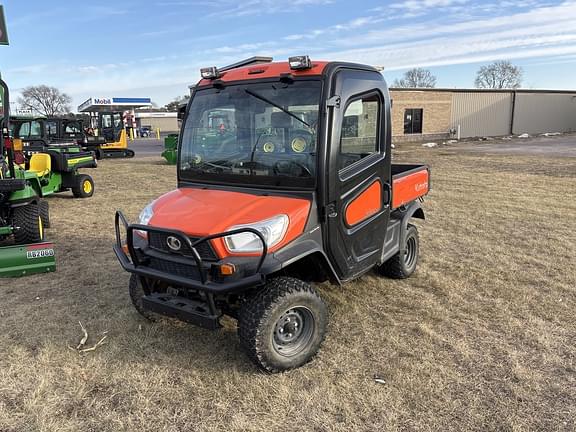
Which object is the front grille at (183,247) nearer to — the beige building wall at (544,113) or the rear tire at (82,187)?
the rear tire at (82,187)

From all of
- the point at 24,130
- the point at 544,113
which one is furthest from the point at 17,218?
the point at 544,113

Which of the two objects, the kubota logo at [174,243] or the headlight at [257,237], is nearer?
the headlight at [257,237]

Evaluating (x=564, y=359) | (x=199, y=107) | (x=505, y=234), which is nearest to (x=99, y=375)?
(x=199, y=107)

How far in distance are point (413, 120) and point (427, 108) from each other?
4.45 ft

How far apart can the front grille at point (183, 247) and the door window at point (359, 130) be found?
1087 millimetres

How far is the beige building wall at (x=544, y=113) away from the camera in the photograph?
34.3 metres

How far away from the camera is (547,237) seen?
6.30 m

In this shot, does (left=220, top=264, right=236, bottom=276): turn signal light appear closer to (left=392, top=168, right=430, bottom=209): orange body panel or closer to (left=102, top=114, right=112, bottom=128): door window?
(left=392, top=168, right=430, bottom=209): orange body panel

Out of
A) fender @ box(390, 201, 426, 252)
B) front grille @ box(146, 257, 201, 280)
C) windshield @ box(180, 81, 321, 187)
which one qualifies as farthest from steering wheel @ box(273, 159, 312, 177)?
fender @ box(390, 201, 426, 252)

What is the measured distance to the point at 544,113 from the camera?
117 ft

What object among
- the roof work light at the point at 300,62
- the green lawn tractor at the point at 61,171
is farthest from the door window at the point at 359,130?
the green lawn tractor at the point at 61,171

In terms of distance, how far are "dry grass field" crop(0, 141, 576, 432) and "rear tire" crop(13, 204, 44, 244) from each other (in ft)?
1.68

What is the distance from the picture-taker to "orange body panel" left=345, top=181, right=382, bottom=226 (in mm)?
3424

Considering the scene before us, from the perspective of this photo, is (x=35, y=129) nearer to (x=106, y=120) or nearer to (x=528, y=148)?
(x=106, y=120)
